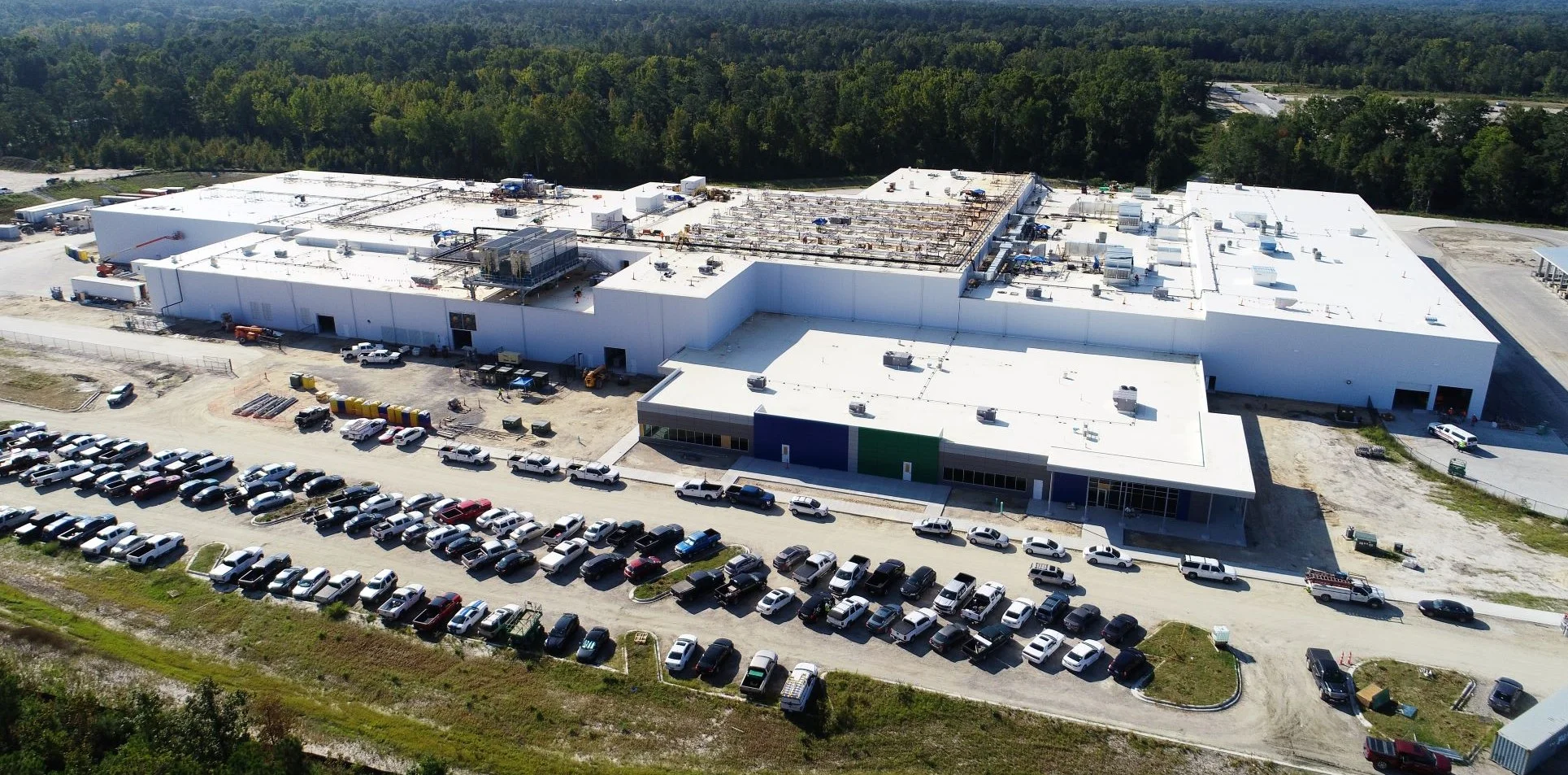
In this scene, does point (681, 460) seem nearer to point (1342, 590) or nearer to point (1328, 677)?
point (1342, 590)

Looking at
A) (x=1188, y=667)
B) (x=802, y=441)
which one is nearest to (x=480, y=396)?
(x=802, y=441)

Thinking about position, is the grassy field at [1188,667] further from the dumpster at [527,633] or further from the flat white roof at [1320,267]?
the flat white roof at [1320,267]

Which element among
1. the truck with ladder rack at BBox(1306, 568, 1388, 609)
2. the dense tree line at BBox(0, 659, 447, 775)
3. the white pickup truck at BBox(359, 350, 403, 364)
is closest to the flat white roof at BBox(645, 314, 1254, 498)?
the truck with ladder rack at BBox(1306, 568, 1388, 609)

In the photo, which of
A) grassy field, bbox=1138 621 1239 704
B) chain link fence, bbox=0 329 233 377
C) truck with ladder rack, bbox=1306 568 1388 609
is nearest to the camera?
grassy field, bbox=1138 621 1239 704

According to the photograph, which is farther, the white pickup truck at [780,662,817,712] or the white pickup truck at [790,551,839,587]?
the white pickup truck at [790,551,839,587]

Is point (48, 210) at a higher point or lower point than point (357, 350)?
higher

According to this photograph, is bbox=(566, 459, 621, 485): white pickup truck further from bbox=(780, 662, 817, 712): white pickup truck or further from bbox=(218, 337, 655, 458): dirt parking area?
bbox=(780, 662, 817, 712): white pickup truck

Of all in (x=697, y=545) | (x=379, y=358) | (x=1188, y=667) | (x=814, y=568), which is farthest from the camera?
(x=379, y=358)

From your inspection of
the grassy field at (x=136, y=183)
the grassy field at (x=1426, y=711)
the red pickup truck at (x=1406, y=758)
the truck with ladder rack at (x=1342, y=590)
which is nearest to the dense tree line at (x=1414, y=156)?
the truck with ladder rack at (x=1342, y=590)
